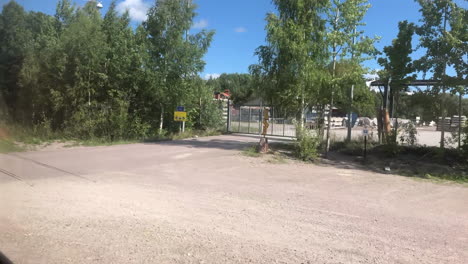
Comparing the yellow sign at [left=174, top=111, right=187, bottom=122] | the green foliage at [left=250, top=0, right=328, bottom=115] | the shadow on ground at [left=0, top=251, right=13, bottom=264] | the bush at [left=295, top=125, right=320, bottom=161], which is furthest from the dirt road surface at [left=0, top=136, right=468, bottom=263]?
the yellow sign at [left=174, top=111, right=187, bottom=122]

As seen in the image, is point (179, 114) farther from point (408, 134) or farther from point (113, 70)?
point (408, 134)

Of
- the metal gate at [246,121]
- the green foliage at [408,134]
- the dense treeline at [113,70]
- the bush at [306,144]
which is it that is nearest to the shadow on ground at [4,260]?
the bush at [306,144]

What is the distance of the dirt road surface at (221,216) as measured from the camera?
15.1ft

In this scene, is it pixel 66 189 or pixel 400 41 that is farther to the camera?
pixel 400 41

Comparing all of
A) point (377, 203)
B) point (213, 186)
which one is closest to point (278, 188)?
point (213, 186)

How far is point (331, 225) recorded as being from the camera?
19.3 feet

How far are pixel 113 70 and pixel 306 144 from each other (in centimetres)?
1040

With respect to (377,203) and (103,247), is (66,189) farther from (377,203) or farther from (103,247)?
(377,203)

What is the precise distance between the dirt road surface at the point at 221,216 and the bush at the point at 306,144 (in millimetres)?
2465

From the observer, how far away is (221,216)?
6.20 m

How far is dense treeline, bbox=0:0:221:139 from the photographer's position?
17266mm

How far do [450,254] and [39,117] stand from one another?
1694cm

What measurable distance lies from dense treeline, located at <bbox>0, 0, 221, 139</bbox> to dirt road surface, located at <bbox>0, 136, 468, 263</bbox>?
6.94 metres

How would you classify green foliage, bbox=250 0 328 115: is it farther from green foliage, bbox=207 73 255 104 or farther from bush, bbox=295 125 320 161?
green foliage, bbox=207 73 255 104
